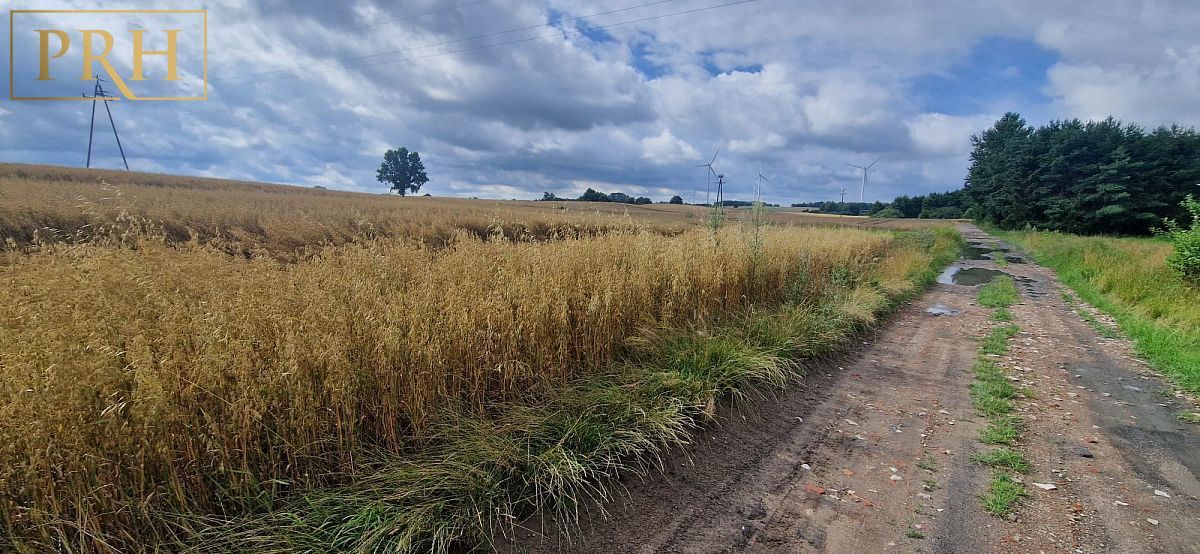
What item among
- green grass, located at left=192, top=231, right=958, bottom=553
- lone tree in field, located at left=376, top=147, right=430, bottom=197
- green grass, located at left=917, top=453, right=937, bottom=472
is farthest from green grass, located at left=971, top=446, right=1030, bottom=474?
lone tree in field, located at left=376, top=147, right=430, bottom=197

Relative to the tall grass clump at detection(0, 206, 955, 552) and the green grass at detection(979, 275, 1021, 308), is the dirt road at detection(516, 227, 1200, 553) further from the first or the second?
the green grass at detection(979, 275, 1021, 308)

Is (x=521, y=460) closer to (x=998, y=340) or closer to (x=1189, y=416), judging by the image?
(x=1189, y=416)

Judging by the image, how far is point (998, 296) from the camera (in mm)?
11172

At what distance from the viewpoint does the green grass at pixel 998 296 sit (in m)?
10.5

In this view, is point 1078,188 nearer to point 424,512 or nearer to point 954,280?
point 954,280

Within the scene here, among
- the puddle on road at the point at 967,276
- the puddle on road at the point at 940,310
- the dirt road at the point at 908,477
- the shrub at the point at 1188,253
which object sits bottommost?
the dirt road at the point at 908,477

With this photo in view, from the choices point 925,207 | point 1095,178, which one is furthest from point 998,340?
point 925,207

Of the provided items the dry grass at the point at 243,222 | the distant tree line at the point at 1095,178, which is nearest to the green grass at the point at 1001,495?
the dry grass at the point at 243,222

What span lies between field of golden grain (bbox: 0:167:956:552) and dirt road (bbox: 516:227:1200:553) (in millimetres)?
362

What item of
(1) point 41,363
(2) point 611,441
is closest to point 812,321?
(2) point 611,441

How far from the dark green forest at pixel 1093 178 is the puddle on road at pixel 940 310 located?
43.5m

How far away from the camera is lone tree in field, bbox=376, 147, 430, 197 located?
6912 centimetres

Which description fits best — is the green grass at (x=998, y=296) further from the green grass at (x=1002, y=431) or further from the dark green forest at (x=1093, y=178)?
the dark green forest at (x=1093, y=178)

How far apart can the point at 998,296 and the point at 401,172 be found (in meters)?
70.4
